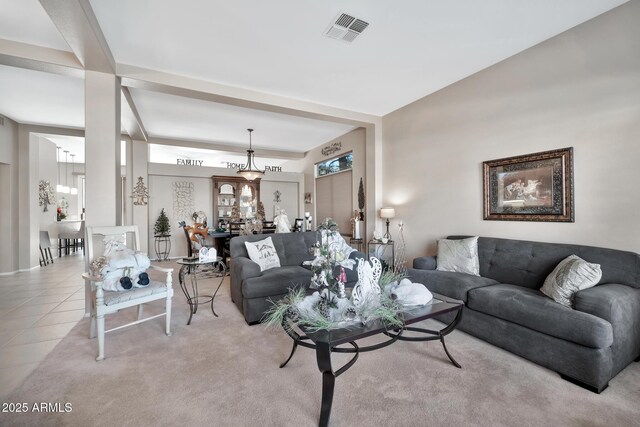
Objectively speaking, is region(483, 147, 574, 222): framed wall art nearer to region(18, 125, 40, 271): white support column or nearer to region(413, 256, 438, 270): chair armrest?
region(413, 256, 438, 270): chair armrest

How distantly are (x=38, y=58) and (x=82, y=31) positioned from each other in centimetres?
103

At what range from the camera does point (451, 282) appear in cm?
292

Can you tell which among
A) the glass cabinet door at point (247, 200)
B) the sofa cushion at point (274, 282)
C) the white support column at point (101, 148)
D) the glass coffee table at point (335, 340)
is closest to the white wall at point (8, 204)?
the white support column at point (101, 148)

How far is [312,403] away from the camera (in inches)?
69.1

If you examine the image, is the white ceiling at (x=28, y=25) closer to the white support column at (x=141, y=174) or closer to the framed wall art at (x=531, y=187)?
the white support column at (x=141, y=174)

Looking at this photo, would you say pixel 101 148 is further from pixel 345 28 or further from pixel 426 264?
pixel 426 264

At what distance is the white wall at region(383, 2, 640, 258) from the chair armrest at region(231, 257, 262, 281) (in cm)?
277

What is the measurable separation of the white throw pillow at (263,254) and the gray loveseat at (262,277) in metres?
0.09

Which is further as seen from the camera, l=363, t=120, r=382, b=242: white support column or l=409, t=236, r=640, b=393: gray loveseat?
l=363, t=120, r=382, b=242: white support column

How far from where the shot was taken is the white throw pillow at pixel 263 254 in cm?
348

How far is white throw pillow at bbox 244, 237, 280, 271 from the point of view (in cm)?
348

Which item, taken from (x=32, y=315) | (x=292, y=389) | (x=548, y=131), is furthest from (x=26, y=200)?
(x=548, y=131)

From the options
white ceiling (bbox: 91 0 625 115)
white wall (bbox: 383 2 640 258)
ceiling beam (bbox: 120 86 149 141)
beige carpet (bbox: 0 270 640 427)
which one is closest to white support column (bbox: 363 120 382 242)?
white wall (bbox: 383 2 640 258)

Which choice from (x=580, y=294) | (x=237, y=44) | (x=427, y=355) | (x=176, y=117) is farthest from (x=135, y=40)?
(x=580, y=294)
